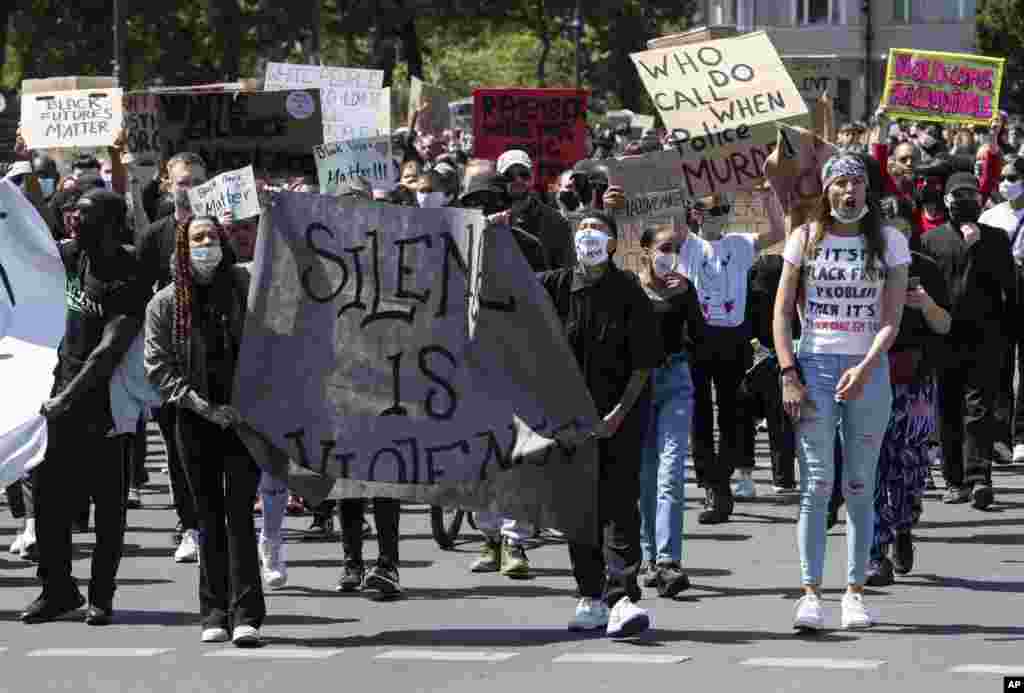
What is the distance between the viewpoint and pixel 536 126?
737 inches

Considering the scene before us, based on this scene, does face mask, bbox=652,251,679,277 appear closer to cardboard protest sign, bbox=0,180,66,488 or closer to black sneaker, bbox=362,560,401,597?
black sneaker, bbox=362,560,401,597

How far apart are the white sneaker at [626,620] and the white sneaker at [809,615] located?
62 cm

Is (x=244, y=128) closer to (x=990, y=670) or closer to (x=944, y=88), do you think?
(x=990, y=670)

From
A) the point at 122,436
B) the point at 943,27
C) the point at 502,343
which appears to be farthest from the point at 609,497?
the point at 943,27

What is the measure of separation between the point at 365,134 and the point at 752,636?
12426 millimetres

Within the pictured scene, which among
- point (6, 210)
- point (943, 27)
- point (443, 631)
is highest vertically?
point (943, 27)

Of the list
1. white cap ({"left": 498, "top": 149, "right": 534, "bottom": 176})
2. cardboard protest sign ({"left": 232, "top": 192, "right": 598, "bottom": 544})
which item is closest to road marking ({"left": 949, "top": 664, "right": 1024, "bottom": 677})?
cardboard protest sign ({"left": 232, "top": 192, "right": 598, "bottom": 544})

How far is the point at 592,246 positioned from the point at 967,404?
5.31 meters

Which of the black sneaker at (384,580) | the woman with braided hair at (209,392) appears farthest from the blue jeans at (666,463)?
the woman with braided hair at (209,392)

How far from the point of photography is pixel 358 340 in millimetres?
10867

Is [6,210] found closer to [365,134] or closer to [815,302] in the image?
[815,302]

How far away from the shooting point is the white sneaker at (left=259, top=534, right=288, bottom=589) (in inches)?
483

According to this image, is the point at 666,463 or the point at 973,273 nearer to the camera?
the point at 666,463

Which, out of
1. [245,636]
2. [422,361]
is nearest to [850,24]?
[422,361]
